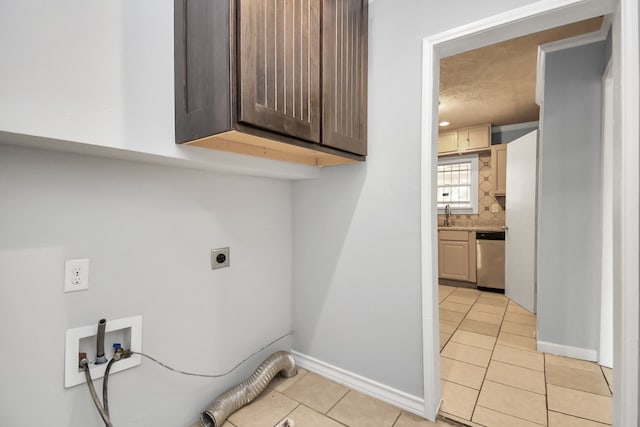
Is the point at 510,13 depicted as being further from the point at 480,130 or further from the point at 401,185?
the point at 480,130

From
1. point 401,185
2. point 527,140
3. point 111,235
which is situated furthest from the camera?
point 527,140

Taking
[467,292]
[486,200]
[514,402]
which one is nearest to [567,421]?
[514,402]

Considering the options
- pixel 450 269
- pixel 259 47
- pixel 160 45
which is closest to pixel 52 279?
pixel 160 45

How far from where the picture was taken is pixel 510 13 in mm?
1274

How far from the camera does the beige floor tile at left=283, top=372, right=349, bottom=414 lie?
5.45 feet

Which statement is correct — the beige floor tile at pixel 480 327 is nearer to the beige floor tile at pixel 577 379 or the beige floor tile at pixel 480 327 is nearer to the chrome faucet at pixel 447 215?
the beige floor tile at pixel 577 379

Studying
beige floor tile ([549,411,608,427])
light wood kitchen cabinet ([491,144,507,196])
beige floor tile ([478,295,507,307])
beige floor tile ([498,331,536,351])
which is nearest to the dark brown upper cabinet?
beige floor tile ([549,411,608,427])

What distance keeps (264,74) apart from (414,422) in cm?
184

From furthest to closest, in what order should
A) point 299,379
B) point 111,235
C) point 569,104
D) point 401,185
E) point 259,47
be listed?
point 569,104 → point 299,379 → point 401,185 → point 111,235 → point 259,47

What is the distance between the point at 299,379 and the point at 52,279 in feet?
4.87

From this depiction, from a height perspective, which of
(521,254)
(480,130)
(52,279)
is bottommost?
(521,254)

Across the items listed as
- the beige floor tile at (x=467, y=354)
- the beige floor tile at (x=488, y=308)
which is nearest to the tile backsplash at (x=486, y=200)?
the beige floor tile at (x=488, y=308)

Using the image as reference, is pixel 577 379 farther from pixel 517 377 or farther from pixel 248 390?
pixel 248 390

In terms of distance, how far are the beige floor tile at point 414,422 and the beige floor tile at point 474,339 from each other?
111 cm
